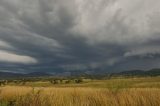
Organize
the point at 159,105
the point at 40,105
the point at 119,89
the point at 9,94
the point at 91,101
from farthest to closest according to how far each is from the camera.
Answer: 1. the point at 9,94
2. the point at 119,89
3. the point at 91,101
4. the point at 40,105
5. the point at 159,105

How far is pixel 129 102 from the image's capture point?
8.98 m

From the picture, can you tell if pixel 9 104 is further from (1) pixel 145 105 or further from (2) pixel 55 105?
(1) pixel 145 105

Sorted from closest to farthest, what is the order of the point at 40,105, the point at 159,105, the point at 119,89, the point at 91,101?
the point at 159,105 → the point at 40,105 → the point at 91,101 → the point at 119,89

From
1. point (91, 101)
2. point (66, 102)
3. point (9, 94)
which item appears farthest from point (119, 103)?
point (9, 94)

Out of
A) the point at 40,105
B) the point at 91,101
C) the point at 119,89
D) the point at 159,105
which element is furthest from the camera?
the point at 119,89

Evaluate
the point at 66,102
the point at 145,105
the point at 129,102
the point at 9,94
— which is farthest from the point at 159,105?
the point at 9,94

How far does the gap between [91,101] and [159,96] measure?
2184 mm

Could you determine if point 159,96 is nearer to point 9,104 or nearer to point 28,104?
point 28,104

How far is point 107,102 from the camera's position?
9469mm

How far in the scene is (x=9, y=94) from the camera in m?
19.6

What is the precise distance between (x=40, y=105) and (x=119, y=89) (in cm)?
399

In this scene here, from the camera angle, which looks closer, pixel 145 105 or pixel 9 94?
pixel 145 105

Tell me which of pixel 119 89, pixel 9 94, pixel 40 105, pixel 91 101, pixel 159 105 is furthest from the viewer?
pixel 9 94

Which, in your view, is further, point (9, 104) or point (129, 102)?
point (9, 104)
